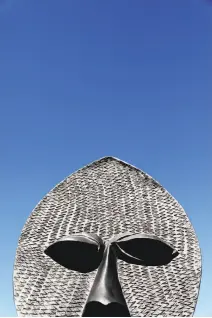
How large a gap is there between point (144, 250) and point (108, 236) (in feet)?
1.04

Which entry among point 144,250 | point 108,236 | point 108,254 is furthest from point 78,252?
point 144,250

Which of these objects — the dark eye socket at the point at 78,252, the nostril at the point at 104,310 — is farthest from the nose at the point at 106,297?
the dark eye socket at the point at 78,252

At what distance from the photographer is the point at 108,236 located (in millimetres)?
3074

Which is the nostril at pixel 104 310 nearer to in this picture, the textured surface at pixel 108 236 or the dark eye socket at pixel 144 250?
the textured surface at pixel 108 236

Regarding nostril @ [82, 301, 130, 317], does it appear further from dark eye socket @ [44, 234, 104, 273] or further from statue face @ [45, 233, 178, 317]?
dark eye socket @ [44, 234, 104, 273]

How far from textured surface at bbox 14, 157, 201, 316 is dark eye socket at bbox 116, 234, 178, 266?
9 centimetres

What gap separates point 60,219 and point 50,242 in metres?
0.20

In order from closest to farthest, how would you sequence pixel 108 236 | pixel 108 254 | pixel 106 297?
pixel 106 297, pixel 108 254, pixel 108 236

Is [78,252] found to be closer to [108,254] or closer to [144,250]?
[108,254]

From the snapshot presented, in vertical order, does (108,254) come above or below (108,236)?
below

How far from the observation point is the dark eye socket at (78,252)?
9.15 ft

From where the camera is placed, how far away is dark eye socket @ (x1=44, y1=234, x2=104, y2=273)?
279cm

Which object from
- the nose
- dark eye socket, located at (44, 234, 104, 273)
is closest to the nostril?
the nose

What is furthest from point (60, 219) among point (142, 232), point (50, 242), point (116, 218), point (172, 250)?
point (172, 250)
